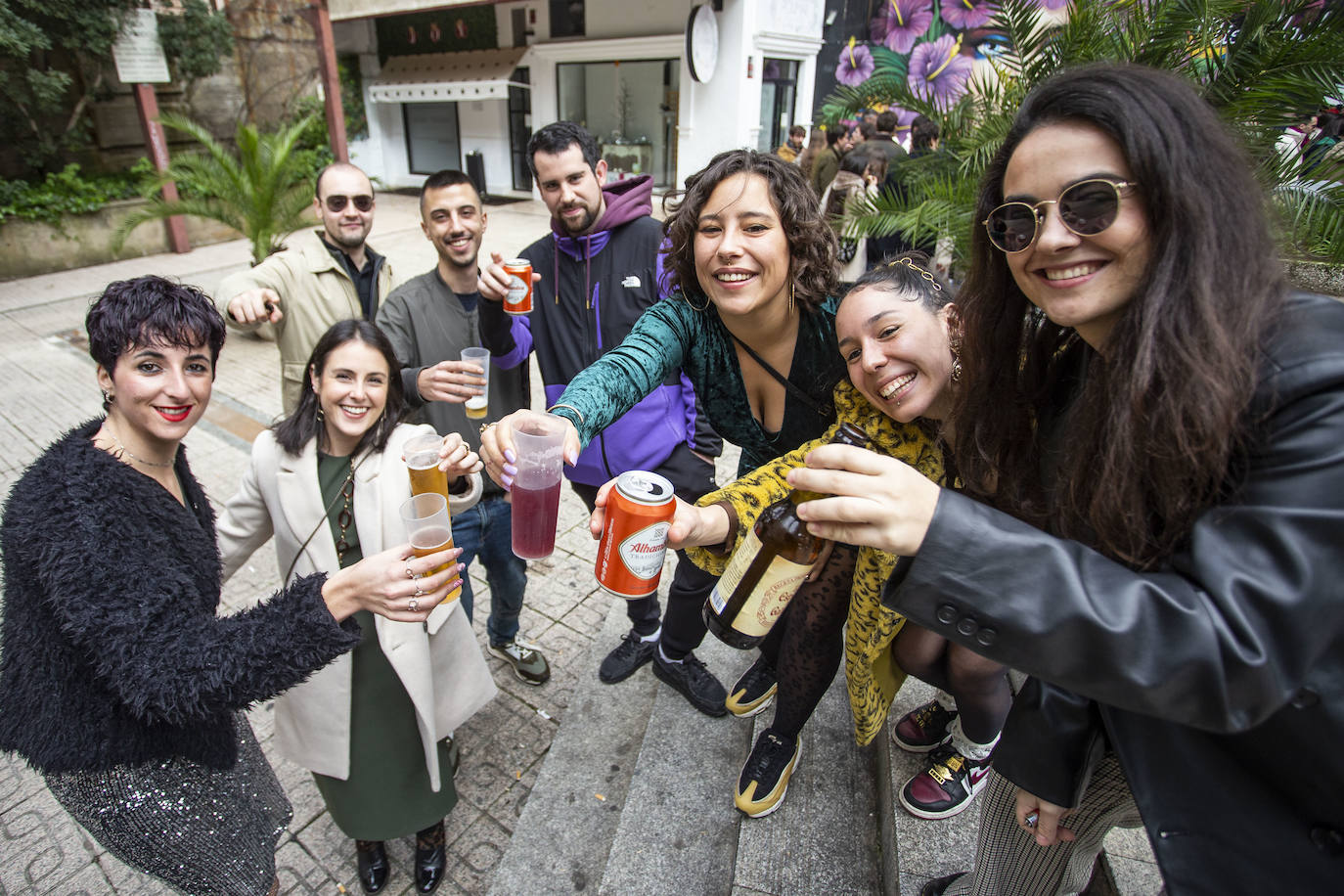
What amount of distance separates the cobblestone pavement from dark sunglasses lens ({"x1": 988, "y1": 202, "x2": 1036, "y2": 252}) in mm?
2761

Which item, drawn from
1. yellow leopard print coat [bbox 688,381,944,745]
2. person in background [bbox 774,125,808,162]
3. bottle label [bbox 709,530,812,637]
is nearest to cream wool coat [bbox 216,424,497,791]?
yellow leopard print coat [bbox 688,381,944,745]

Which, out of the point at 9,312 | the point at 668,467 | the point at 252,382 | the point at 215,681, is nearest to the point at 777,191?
the point at 668,467

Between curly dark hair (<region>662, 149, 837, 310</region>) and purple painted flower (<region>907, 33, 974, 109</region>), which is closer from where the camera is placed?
curly dark hair (<region>662, 149, 837, 310</region>)

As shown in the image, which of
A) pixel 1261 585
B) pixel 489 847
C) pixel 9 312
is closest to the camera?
pixel 1261 585

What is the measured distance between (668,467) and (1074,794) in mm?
1949

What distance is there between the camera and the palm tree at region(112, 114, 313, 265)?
25.2ft

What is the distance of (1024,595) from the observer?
0.98m

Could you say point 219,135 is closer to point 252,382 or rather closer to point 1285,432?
point 252,382

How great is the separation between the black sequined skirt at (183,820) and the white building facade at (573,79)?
12454 millimetres

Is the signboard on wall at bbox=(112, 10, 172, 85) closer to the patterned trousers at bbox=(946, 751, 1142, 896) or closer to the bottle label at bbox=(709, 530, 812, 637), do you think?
the bottle label at bbox=(709, 530, 812, 637)

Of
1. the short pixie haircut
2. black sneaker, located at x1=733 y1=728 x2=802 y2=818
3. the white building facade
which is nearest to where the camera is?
the short pixie haircut

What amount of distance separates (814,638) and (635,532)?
3.01 feet

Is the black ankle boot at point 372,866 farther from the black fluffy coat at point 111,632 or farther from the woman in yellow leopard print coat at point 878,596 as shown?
the woman in yellow leopard print coat at point 878,596

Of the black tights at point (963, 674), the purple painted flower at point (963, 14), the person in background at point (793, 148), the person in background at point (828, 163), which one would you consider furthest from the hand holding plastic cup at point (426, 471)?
the purple painted flower at point (963, 14)
